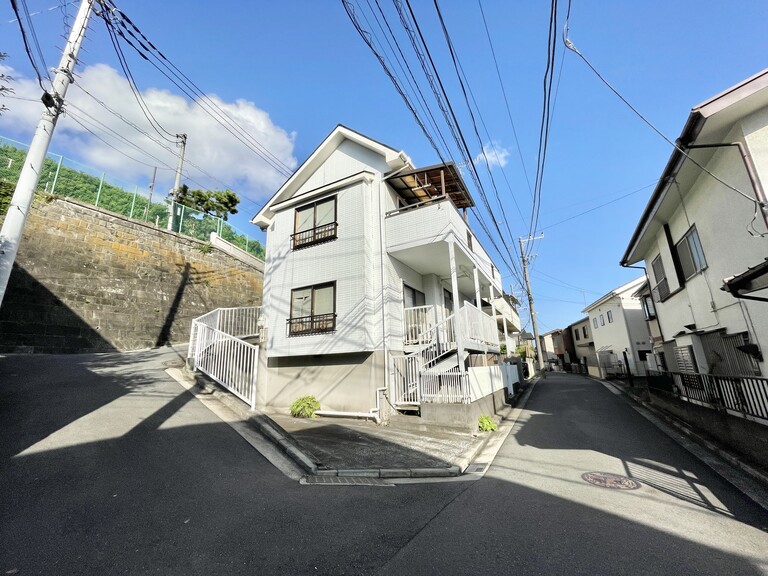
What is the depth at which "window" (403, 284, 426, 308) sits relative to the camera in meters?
11.8

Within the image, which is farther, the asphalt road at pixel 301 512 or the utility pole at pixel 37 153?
the utility pole at pixel 37 153

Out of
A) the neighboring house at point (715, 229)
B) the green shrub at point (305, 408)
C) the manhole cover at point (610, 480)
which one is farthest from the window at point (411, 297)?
the neighboring house at point (715, 229)

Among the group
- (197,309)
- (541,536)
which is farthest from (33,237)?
(541,536)

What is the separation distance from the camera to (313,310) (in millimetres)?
10891

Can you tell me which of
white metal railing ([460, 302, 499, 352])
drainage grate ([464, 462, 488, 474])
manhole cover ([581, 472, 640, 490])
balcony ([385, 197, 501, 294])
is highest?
balcony ([385, 197, 501, 294])

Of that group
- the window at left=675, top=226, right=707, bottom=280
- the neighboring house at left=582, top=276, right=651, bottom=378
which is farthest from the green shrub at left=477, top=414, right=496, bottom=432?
the neighboring house at left=582, top=276, right=651, bottom=378

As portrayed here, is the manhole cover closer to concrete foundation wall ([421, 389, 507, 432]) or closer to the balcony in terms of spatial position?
concrete foundation wall ([421, 389, 507, 432])

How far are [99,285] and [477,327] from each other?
1687cm

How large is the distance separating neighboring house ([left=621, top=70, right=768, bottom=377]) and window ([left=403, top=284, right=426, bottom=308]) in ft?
25.5

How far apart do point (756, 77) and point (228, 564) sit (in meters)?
10.4

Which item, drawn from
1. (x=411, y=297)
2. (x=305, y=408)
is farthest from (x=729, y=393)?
(x=305, y=408)

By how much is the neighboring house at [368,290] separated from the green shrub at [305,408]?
0.35 m

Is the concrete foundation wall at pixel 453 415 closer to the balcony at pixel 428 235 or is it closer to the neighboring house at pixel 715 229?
the balcony at pixel 428 235

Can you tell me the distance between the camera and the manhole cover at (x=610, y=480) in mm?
5008
